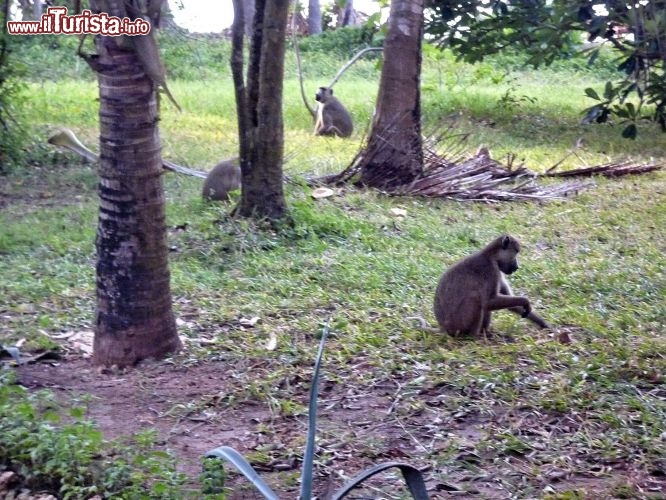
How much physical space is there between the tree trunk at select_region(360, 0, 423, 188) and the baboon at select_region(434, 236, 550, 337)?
489 centimetres

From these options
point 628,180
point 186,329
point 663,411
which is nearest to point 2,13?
point 186,329

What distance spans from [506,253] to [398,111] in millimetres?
5295

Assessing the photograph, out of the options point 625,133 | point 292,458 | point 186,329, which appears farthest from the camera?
point 186,329

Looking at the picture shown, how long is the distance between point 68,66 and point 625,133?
1762 cm

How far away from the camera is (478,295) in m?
6.23

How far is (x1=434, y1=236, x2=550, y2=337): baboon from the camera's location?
244 inches

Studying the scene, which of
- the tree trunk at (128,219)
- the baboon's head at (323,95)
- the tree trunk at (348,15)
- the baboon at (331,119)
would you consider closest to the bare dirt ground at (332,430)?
the tree trunk at (128,219)

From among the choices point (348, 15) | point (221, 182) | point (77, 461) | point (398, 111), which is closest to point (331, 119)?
point (398, 111)

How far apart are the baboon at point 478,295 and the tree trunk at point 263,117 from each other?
2995 mm

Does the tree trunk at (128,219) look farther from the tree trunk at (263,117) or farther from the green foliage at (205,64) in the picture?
the green foliage at (205,64)

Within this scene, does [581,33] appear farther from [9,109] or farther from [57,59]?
[57,59]

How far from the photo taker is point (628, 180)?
1223 cm

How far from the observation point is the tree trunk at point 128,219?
18.4 feet

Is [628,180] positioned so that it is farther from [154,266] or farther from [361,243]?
[154,266]
